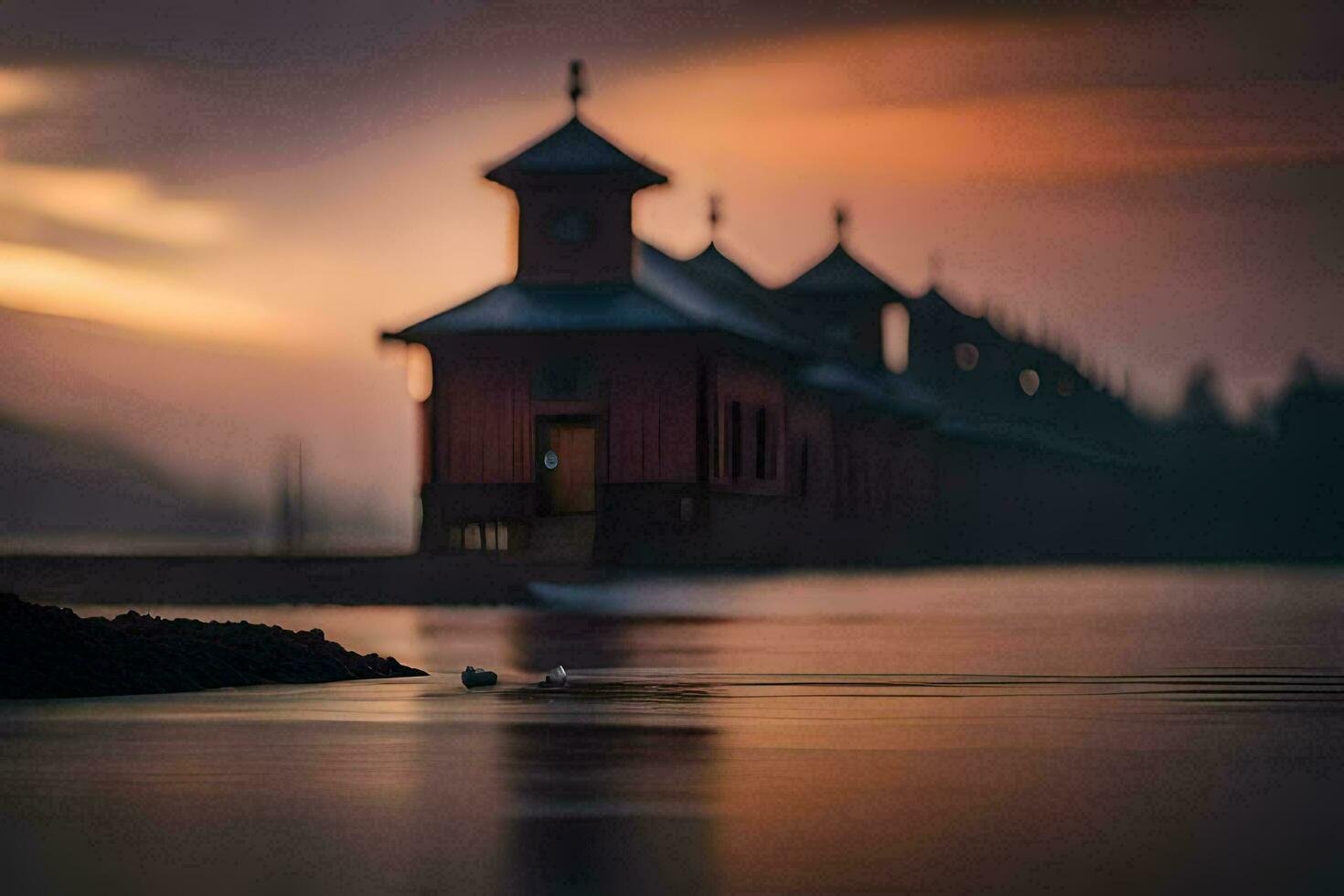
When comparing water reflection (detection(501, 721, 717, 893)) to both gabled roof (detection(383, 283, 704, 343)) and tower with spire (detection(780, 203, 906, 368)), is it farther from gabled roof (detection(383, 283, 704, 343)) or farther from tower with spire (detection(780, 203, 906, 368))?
tower with spire (detection(780, 203, 906, 368))

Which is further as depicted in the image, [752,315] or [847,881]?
[752,315]

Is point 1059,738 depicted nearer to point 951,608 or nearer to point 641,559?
point 951,608

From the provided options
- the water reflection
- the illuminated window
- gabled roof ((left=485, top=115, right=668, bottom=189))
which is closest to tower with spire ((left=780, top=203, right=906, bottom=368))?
the illuminated window

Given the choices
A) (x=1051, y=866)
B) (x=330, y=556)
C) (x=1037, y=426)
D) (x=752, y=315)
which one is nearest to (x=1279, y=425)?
(x=1037, y=426)

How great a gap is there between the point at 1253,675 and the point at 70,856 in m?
11.0

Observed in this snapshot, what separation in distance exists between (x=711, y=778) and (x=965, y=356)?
91714 mm

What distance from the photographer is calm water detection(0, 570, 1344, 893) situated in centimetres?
732

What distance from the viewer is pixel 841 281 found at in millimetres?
80875

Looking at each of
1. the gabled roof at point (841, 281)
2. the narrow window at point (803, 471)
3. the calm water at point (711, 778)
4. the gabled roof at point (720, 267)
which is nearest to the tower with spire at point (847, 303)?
the gabled roof at point (841, 281)

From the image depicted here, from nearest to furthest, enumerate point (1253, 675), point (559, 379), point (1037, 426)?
point (1253, 675), point (559, 379), point (1037, 426)

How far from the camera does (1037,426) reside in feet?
330

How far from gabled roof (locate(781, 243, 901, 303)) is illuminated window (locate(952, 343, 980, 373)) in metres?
18.7

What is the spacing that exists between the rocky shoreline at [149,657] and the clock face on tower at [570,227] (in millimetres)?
33042

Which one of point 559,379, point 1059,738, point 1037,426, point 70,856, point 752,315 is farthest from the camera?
point 1037,426
